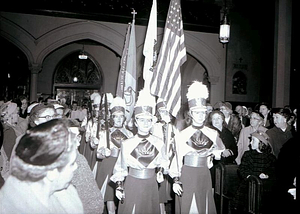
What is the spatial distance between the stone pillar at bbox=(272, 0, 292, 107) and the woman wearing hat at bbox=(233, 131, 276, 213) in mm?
7370

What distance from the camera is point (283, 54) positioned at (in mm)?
11500

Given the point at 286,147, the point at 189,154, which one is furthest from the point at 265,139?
the point at 189,154

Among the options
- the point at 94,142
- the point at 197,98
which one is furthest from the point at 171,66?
the point at 94,142

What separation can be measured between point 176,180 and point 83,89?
14157 millimetres

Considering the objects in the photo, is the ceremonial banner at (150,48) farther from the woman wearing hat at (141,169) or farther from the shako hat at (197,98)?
the woman wearing hat at (141,169)

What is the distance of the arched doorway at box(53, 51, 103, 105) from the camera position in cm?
1683

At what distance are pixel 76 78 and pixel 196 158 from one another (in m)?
13.8

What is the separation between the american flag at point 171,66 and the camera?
4910 mm

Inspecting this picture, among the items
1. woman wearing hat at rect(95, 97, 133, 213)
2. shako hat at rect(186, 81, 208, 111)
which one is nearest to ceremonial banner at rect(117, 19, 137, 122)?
woman wearing hat at rect(95, 97, 133, 213)

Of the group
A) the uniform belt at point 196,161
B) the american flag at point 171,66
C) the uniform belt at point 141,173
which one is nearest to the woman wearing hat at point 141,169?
the uniform belt at point 141,173

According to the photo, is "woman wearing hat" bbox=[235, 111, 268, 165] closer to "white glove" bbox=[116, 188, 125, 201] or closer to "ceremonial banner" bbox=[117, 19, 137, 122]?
"ceremonial banner" bbox=[117, 19, 137, 122]

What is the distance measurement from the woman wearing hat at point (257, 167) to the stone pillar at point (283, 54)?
7.37 metres

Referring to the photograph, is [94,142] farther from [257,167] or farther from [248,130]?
[248,130]

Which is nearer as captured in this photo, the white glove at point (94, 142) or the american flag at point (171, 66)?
the american flag at point (171, 66)
